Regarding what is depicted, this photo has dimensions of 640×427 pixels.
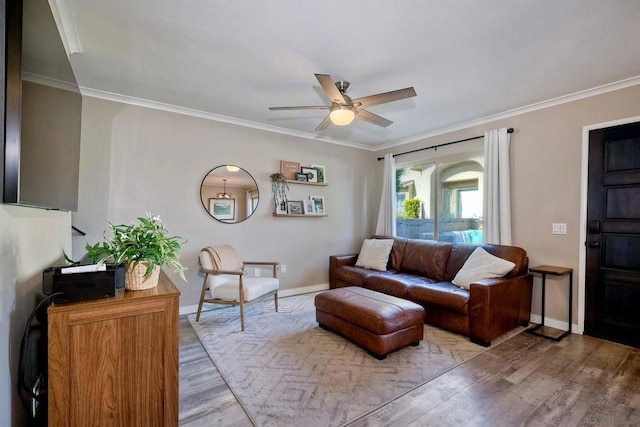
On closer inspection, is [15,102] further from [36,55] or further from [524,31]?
[524,31]

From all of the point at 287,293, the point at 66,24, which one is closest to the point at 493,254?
the point at 287,293

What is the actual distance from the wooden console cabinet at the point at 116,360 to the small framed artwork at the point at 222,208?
93.6 inches

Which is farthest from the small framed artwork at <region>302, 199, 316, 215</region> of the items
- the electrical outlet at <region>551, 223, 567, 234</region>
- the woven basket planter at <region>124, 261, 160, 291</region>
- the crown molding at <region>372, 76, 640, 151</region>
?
the woven basket planter at <region>124, 261, 160, 291</region>

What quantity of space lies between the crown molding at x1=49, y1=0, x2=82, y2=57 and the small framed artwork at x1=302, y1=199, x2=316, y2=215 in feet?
9.82

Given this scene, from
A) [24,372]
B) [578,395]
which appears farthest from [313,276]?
[24,372]

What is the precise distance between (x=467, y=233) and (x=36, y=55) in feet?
14.4

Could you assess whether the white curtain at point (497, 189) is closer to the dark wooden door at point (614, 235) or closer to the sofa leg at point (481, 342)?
the dark wooden door at point (614, 235)

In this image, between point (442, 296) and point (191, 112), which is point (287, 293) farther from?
point (191, 112)

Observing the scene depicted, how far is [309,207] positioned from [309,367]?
2.58 m

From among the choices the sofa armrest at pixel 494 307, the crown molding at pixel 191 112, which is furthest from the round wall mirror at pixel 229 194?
the sofa armrest at pixel 494 307

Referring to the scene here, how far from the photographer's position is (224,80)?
9.08 feet

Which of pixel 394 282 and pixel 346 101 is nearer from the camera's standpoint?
pixel 346 101

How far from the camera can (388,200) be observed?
4895 mm

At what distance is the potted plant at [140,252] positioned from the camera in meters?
1.47
